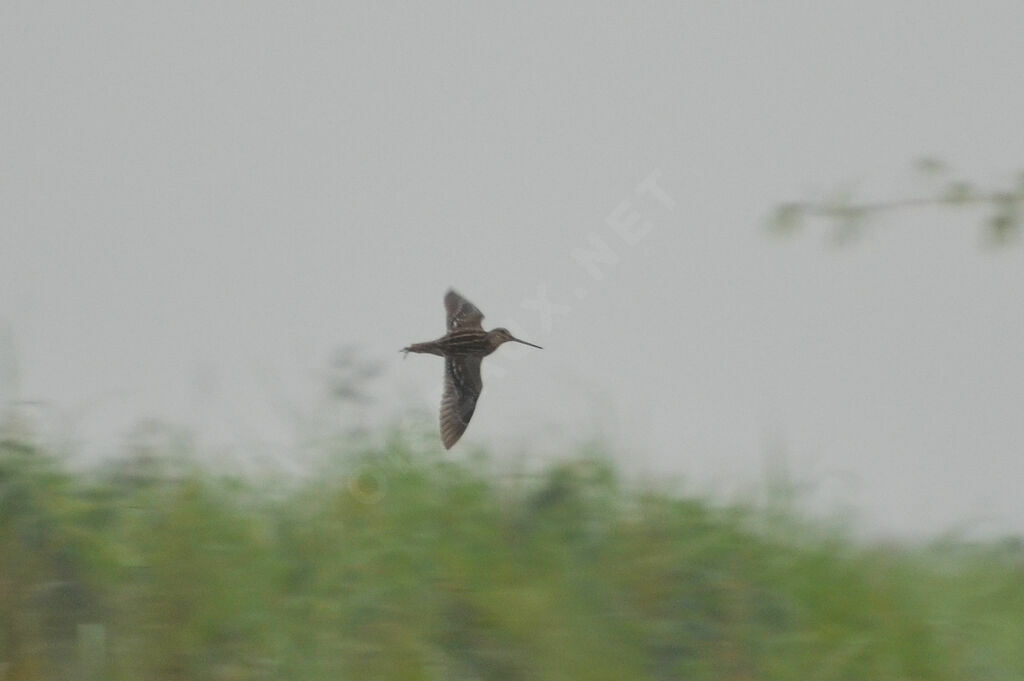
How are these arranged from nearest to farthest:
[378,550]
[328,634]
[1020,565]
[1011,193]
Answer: [328,634] → [378,550] → [1011,193] → [1020,565]

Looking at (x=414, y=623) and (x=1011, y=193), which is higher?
(x=1011, y=193)

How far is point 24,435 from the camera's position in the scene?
17.3 feet

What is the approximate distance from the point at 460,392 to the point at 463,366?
0.09 m

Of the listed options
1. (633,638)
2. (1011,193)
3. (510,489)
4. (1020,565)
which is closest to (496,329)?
(510,489)

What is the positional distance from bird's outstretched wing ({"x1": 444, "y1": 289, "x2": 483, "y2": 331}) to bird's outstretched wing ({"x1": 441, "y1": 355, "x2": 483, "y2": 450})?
0.11 meters

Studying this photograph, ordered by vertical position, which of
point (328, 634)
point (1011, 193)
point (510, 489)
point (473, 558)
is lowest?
point (328, 634)

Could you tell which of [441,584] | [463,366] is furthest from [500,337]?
[441,584]

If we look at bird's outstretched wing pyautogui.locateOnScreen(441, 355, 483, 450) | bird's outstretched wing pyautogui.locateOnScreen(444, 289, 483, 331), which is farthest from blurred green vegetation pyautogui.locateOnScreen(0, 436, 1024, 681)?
bird's outstretched wing pyautogui.locateOnScreen(444, 289, 483, 331)

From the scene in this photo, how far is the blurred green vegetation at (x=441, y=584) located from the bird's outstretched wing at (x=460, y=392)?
0.51m

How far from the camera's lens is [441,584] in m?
4.94

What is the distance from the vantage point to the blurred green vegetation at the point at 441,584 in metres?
4.73

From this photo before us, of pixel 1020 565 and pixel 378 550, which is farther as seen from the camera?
pixel 1020 565

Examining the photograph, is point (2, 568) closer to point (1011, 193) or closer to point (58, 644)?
point (58, 644)

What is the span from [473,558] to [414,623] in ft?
1.33
